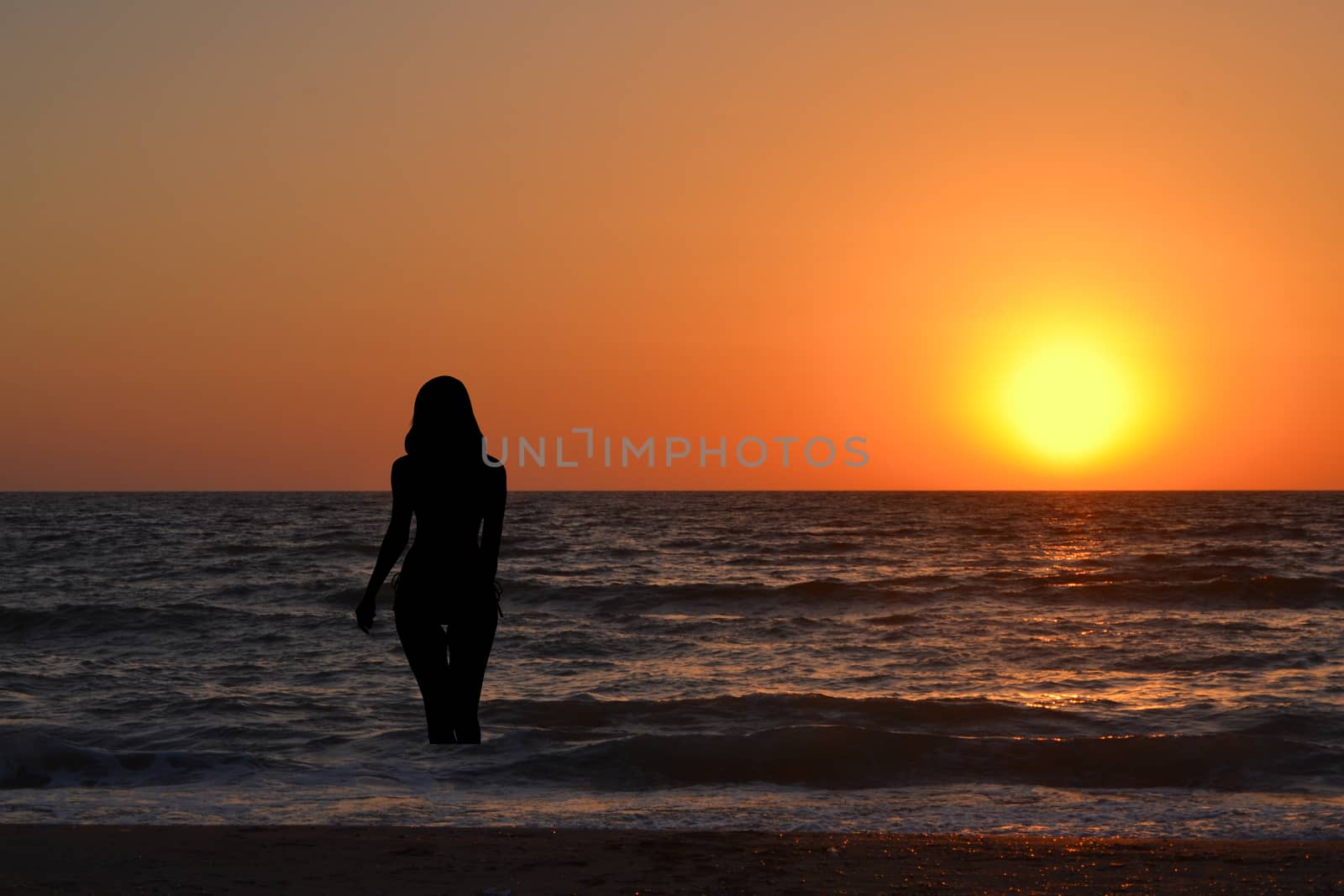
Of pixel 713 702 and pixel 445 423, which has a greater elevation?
pixel 445 423

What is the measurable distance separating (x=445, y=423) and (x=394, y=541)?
24.2 inches

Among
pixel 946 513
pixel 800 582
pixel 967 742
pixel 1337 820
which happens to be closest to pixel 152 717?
pixel 967 742

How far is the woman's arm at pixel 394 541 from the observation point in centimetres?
550

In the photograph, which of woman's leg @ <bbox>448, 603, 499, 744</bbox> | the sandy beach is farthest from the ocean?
woman's leg @ <bbox>448, 603, 499, 744</bbox>

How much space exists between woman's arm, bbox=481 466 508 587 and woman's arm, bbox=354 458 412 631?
0.34 m

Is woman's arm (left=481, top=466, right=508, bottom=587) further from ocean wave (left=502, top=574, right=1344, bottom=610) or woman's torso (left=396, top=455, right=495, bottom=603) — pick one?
ocean wave (left=502, top=574, right=1344, bottom=610)

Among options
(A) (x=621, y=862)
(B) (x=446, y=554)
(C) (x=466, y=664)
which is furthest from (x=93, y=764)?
(B) (x=446, y=554)

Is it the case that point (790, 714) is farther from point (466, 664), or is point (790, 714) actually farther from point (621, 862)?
point (466, 664)

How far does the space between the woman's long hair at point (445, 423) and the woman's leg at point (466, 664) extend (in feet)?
2.29

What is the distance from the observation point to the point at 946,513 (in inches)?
3580

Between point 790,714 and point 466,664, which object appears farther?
point 790,714

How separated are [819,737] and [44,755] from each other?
7588 millimetres

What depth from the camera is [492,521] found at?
5543 millimetres

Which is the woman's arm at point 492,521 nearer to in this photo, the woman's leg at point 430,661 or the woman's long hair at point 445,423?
the woman's long hair at point 445,423
